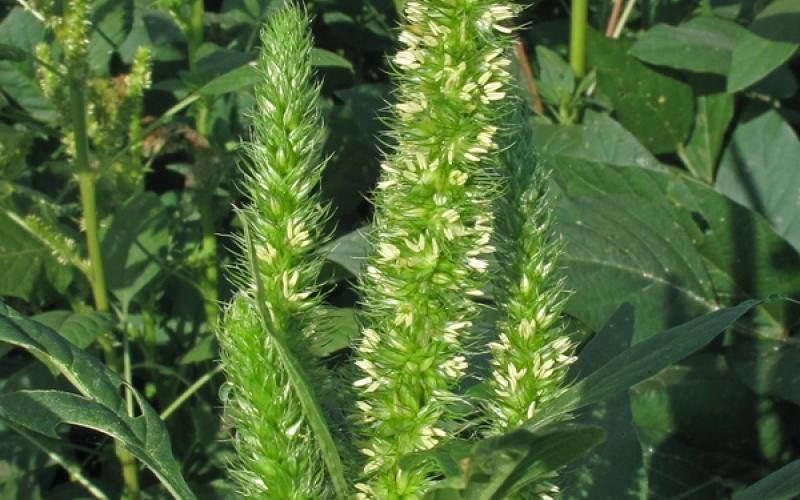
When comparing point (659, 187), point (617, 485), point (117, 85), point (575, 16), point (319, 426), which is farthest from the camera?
point (575, 16)

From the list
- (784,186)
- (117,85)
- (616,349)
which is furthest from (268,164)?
(784,186)

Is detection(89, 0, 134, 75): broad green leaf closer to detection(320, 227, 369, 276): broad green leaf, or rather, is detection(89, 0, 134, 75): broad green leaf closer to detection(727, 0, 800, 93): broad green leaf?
detection(320, 227, 369, 276): broad green leaf

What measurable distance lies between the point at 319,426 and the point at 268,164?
0.17 metres

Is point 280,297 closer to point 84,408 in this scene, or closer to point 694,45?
point 84,408

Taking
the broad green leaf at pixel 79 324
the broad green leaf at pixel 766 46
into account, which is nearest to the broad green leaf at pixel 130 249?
the broad green leaf at pixel 79 324

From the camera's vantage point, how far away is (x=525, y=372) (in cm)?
77

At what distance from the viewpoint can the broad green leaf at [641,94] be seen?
2199mm

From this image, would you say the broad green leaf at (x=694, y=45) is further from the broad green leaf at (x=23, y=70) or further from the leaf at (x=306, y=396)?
the leaf at (x=306, y=396)

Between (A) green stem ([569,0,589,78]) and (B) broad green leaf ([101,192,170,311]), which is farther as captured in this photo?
(A) green stem ([569,0,589,78])

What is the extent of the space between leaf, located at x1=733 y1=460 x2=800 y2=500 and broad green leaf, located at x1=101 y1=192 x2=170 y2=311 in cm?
110

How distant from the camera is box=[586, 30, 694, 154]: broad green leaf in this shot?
2.20m

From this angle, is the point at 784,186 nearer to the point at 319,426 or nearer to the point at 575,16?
the point at 575,16

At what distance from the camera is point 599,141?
6.90ft

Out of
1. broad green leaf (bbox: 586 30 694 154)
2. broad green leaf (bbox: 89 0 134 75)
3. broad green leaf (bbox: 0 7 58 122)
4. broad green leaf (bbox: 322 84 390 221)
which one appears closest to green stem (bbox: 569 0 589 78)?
broad green leaf (bbox: 586 30 694 154)
